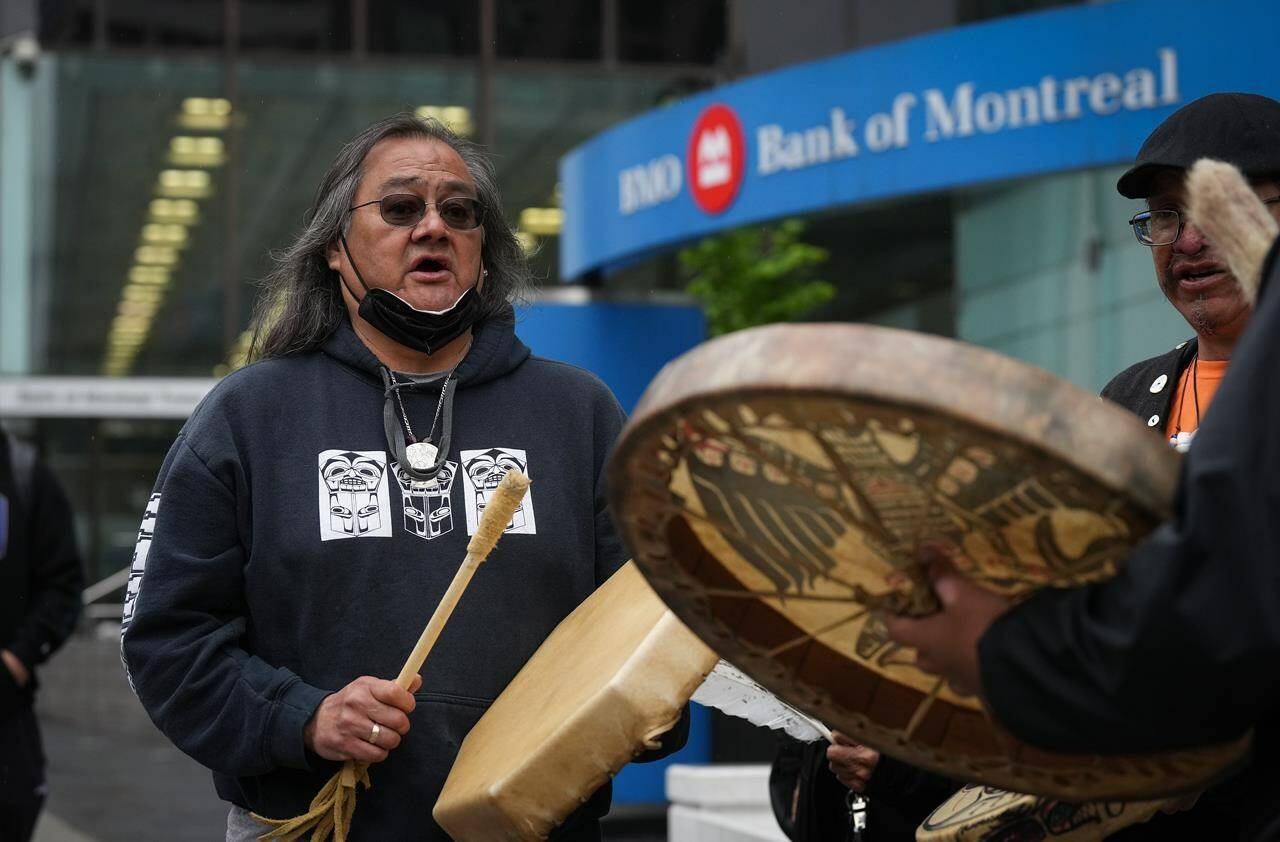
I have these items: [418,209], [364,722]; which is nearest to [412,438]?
[418,209]

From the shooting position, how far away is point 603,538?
9.73ft

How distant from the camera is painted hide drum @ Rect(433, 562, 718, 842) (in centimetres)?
216

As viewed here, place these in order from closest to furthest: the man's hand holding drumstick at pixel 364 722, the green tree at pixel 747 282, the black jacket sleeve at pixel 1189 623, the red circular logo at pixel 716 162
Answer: the black jacket sleeve at pixel 1189 623 < the man's hand holding drumstick at pixel 364 722 < the red circular logo at pixel 716 162 < the green tree at pixel 747 282

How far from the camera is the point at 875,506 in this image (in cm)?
165

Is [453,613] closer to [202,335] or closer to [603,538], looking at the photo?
[603,538]

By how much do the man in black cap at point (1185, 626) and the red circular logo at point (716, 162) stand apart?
308 inches

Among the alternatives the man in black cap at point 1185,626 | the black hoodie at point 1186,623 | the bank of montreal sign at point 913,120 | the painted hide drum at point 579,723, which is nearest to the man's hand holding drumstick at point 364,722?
the painted hide drum at point 579,723

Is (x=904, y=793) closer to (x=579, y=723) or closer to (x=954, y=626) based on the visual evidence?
(x=579, y=723)

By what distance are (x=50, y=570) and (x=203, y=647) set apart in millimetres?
3268

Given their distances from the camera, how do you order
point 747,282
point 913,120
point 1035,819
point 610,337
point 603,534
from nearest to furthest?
1. point 1035,819
2. point 603,534
3. point 610,337
4. point 913,120
5. point 747,282

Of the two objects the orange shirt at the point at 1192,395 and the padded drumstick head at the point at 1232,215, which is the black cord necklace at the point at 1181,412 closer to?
the orange shirt at the point at 1192,395

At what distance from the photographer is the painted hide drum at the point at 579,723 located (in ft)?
7.07

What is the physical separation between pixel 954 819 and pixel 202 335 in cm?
1931

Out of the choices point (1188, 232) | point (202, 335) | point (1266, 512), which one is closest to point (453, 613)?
point (1188, 232)
